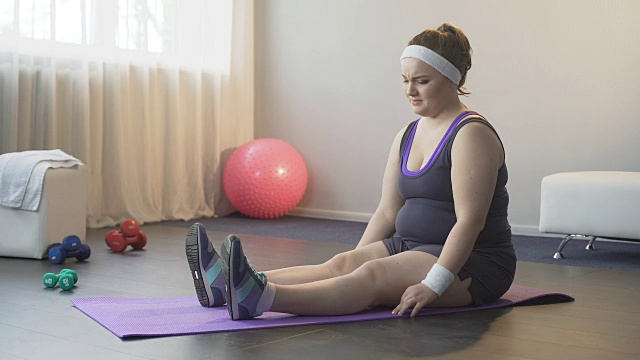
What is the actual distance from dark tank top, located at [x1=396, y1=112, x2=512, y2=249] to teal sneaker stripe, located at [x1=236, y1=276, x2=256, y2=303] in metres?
0.51

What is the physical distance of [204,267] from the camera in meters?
2.10

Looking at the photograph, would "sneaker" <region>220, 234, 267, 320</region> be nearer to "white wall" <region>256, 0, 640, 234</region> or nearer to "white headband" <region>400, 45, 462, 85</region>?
"white headband" <region>400, 45, 462, 85</region>

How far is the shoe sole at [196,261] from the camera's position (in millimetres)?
2082

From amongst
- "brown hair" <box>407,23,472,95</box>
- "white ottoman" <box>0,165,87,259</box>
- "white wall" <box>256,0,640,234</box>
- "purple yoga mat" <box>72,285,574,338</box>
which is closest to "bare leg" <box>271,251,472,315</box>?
"purple yoga mat" <box>72,285,574,338</box>

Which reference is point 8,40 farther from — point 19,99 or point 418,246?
point 418,246

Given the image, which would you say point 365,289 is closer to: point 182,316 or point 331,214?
point 182,316

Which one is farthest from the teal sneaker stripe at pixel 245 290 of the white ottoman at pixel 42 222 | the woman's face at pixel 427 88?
the white ottoman at pixel 42 222

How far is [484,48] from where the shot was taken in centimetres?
439

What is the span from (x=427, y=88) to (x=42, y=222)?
5.72ft

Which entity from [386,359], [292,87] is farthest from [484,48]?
[386,359]

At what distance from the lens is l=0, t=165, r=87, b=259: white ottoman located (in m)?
3.20

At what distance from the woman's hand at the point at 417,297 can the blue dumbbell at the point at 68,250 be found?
5.04 ft

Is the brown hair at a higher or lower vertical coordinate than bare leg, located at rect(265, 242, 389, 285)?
higher

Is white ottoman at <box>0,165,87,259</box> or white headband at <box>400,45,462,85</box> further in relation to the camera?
white ottoman at <box>0,165,87,259</box>
